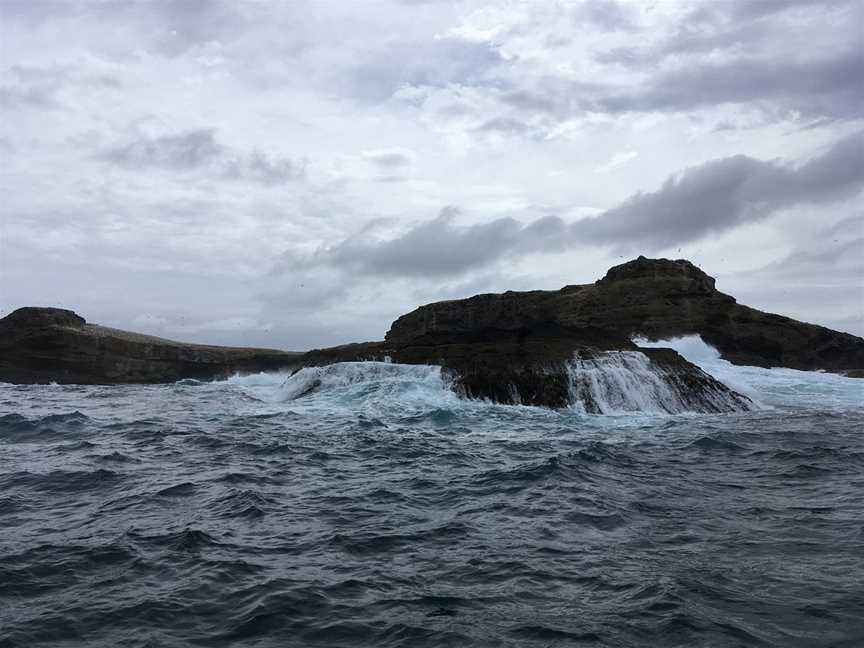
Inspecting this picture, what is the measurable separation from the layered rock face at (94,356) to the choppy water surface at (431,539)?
133 feet

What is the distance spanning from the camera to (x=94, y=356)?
186ft

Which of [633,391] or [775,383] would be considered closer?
[633,391]

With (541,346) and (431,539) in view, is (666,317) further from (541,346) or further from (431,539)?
(431,539)

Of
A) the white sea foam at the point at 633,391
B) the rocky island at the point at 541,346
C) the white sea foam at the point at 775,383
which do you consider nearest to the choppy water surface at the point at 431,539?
the white sea foam at the point at 633,391

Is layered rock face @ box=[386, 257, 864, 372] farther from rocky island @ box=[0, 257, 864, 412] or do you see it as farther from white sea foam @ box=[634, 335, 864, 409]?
white sea foam @ box=[634, 335, 864, 409]

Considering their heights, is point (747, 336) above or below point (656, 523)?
above

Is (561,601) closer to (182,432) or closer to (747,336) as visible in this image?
(182,432)

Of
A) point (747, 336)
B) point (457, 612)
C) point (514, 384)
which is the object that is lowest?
point (457, 612)

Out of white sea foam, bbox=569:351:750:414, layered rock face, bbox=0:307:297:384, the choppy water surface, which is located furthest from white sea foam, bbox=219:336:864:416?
layered rock face, bbox=0:307:297:384

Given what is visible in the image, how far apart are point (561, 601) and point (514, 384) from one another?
20.9m

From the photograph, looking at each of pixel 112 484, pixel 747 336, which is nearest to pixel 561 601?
pixel 112 484

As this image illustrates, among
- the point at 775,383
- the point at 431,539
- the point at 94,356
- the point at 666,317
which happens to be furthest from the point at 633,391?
the point at 94,356

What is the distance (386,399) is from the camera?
28.0 meters

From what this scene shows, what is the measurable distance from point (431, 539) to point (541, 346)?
21.6 meters
